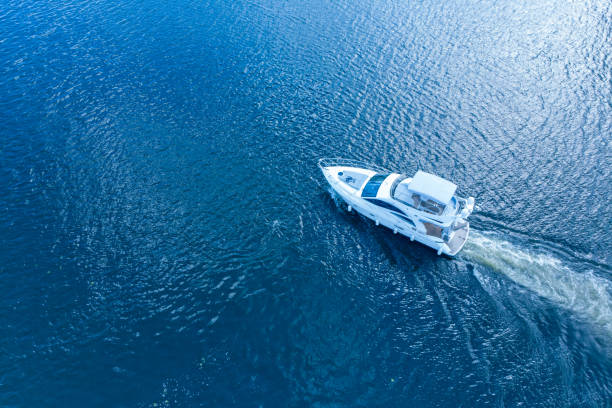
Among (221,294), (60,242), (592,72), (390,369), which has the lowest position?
(390,369)

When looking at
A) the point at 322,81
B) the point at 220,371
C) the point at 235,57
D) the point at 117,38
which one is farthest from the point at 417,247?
the point at 117,38

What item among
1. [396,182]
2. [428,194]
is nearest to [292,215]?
[396,182]

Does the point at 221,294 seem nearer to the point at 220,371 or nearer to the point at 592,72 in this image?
the point at 220,371

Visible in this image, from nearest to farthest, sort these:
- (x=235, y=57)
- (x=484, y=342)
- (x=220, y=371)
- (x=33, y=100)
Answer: (x=220, y=371) → (x=484, y=342) → (x=33, y=100) → (x=235, y=57)

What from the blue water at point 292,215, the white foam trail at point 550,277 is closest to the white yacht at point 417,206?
the blue water at point 292,215

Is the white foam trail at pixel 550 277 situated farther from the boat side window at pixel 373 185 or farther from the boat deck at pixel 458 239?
the boat side window at pixel 373 185

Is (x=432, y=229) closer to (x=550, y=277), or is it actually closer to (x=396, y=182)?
(x=396, y=182)
